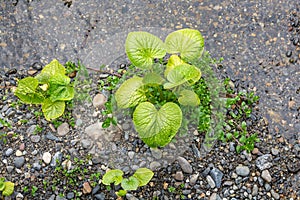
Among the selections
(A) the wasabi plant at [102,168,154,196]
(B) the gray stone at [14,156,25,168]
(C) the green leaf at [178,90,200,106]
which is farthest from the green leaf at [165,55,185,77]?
(B) the gray stone at [14,156,25,168]

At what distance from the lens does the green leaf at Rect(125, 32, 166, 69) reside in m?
1.75

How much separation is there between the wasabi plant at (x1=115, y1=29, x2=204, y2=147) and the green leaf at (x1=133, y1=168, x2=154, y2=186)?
121mm

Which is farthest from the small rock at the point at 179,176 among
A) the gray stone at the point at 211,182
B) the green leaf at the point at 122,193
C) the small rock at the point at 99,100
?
the small rock at the point at 99,100

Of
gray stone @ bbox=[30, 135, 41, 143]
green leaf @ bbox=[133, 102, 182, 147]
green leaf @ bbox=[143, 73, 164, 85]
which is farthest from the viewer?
gray stone @ bbox=[30, 135, 41, 143]

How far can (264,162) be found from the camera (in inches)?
74.4

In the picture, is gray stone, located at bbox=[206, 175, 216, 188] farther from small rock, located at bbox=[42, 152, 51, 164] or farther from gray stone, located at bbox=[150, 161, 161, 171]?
small rock, located at bbox=[42, 152, 51, 164]

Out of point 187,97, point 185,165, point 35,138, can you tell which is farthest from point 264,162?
point 35,138

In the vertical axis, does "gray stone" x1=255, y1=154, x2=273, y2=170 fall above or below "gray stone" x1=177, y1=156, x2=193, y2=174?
above

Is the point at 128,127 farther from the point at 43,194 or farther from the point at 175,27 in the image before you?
the point at 175,27

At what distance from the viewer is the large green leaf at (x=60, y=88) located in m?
1.89

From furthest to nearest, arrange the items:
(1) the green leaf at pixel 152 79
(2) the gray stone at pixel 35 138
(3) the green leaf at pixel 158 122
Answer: (2) the gray stone at pixel 35 138 → (1) the green leaf at pixel 152 79 → (3) the green leaf at pixel 158 122

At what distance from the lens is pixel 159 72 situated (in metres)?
1.89

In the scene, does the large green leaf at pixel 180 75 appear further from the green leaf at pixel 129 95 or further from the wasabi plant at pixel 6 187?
the wasabi plant at pixel 6 187

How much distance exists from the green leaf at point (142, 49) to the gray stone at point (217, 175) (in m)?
0.51
